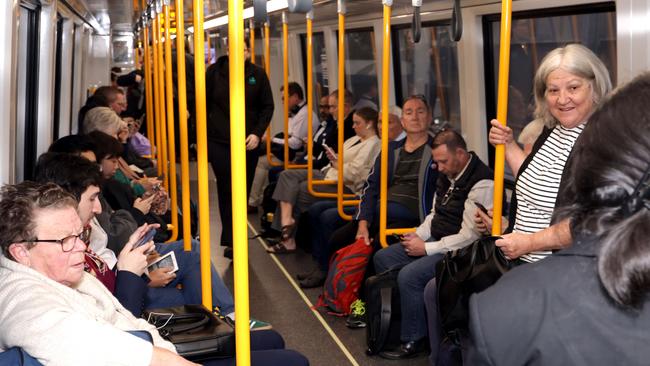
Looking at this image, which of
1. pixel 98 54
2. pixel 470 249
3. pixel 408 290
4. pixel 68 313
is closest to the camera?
pixel 68 313

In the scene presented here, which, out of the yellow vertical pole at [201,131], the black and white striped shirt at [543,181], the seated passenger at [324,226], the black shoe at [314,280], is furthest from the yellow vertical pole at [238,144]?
the black shoe at [314,280]

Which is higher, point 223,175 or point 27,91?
point 27,91

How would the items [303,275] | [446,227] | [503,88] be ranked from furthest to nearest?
[303,275], [446,227], [503,88]

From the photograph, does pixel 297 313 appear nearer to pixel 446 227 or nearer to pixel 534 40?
pixel 446 227

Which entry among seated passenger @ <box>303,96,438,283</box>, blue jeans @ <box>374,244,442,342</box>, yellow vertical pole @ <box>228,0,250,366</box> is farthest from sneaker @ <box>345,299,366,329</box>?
yellow vertical pole @ <box>228,0,250,366</box>

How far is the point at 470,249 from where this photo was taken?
3.59 metres

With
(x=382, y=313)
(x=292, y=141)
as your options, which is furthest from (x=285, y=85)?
(x=382, y=313)

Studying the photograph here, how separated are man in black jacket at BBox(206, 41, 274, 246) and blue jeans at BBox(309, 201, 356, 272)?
0.71 meters

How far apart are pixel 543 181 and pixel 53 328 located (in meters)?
1.83

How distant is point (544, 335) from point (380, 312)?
3.61 metres

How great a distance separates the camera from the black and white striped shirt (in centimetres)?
324

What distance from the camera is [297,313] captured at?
5961 millimetres

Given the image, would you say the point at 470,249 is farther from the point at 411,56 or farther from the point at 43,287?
the point at 411,56

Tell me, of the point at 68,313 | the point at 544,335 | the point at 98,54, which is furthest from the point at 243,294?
the point at 98,54
